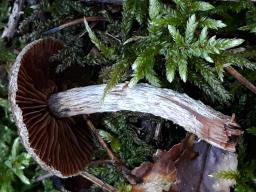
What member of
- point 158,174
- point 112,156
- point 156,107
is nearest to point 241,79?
point 156,107

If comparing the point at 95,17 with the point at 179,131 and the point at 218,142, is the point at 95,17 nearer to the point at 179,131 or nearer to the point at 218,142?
the point at 179,131

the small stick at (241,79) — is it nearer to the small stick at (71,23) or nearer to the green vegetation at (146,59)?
the green vegetation at (146,59)

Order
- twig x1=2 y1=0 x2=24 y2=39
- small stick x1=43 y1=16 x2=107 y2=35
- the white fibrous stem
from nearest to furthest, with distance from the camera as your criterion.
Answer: the white fibrous stem → small stick x1=43 y1=16 x2=107 y2=35 → twig x1=2 y1=0 x2=24 y2=39

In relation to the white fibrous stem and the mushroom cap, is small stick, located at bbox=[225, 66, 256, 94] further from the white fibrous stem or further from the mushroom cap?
the mushroom cap

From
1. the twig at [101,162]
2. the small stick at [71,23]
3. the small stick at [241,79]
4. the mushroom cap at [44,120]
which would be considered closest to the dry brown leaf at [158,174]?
the twig at [101,162]

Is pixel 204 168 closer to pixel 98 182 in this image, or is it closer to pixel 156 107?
pixel 156 107

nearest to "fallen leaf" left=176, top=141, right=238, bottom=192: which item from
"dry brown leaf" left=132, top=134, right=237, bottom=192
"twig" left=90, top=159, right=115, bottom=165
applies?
"dry brown leaf" left=132, top=134, right=237, bottom=192
